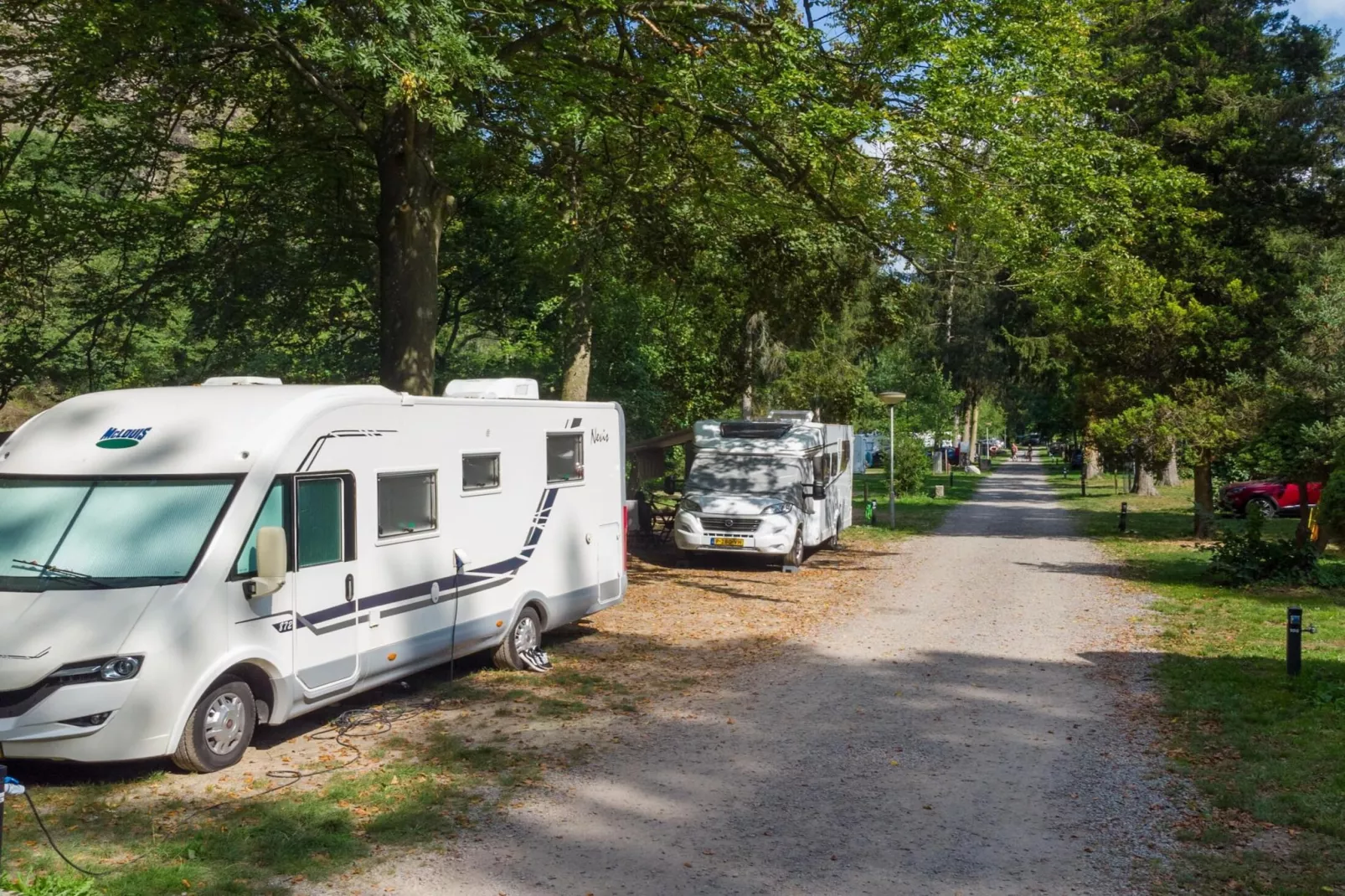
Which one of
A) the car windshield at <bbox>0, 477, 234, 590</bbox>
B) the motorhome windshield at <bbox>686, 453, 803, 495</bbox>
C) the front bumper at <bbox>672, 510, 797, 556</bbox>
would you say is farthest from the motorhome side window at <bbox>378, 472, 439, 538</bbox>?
the motorhome windshield at <bbox>686, 453, 803, 495</bbox>

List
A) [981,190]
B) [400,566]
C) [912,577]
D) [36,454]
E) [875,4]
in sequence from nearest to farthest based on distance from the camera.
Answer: [36,454] < [400,566] < [875,4] < [981,190] < [912,577]

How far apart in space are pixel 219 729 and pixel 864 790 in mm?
4287

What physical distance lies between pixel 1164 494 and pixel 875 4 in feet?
97.9

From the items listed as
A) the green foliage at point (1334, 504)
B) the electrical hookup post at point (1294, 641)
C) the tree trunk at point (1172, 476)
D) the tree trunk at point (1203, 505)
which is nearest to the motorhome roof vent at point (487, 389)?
the electrical hookup post at point (1294, 641)

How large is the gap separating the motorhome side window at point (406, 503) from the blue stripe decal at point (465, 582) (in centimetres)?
47

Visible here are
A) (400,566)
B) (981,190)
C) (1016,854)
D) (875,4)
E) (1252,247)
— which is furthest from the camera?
(1252,247)

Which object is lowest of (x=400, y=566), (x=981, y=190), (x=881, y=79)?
(x=400, y=566)

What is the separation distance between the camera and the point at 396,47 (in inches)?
437

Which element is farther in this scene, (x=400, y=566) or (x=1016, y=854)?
(x=400, y=566)

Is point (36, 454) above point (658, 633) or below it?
above

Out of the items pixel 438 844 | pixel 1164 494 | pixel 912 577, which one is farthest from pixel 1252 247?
pixel 438 844

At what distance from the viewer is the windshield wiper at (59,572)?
296 inches

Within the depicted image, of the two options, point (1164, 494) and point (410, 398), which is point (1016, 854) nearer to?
point (410, 398)

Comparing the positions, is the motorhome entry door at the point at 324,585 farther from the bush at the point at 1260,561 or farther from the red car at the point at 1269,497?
the red car at the point at 1269,497
